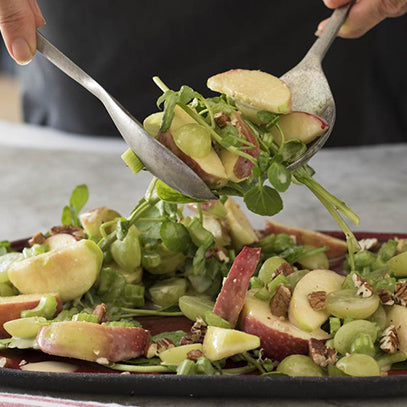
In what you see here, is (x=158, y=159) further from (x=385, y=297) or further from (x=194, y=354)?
(x=385, y=297)

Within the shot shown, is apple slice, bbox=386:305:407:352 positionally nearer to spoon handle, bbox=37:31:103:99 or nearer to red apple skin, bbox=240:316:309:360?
red apple skin, bbox=240:316:309:360

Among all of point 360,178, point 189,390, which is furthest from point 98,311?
point 360,178

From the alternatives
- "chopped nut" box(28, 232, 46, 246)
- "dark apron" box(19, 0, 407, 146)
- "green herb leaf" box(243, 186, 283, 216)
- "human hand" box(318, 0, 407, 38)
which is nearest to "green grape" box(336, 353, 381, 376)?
"green herb leaf" box(243, 186, 283, 216)

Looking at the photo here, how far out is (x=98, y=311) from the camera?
1.18 m

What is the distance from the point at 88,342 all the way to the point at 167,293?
226mm

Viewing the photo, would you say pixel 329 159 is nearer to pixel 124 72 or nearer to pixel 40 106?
pixel 124 72

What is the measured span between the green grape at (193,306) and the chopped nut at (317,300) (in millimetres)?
152

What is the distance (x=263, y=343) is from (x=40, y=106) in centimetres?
188

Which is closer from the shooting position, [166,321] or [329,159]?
[166,321]

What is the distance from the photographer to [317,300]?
1.13 metres

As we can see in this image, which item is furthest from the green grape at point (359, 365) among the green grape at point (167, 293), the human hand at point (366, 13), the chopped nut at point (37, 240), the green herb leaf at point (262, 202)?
the human hand at point (366, 13)

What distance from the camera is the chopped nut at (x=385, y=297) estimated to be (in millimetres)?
1143

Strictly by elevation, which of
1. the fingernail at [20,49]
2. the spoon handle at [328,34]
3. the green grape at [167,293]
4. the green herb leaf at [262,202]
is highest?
the spoon handle at [328,34]

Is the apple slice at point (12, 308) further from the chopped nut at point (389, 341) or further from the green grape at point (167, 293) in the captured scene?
the chopped nut at point (389, 341)
